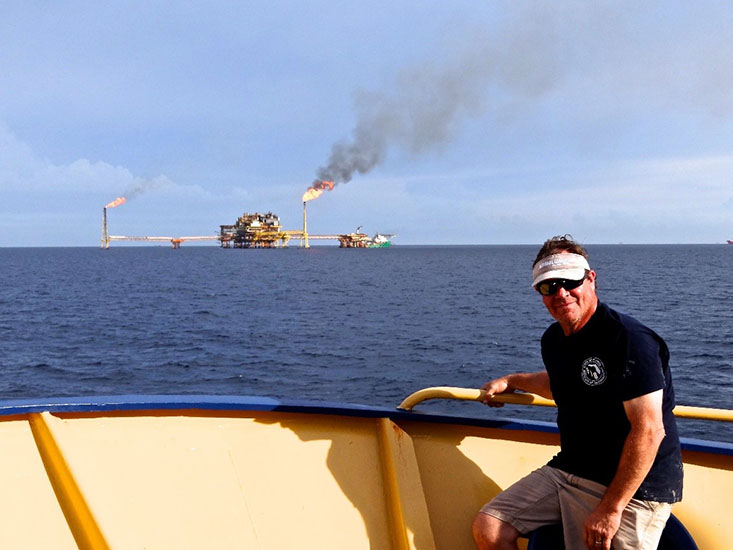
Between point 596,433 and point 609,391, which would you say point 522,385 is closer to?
point 596,433

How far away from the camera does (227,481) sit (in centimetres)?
321

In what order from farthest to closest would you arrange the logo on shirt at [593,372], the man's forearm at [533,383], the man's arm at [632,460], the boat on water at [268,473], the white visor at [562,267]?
1. the man's forearm at [533,383]
2. the boat on water at [268,473]
3. the white visor at [562,267]
4. the logo on shirt at [593,372]
5. the man's arm at [632,460]

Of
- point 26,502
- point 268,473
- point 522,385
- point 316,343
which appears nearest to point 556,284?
point 522,385

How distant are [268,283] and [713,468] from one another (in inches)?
2331

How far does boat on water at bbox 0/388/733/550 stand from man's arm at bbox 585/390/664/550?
1.31 feet

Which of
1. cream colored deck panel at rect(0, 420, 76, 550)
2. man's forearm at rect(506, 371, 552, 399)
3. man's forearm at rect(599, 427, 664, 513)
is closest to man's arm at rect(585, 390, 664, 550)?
man's forearm at rect(599, 427, 664, 513)

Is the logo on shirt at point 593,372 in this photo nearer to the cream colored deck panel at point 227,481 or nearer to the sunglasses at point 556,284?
the sunglasses at point 556,284

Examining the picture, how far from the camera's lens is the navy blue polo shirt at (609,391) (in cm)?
243

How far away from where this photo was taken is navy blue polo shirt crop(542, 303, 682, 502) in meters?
2.43

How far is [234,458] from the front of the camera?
3.29 m

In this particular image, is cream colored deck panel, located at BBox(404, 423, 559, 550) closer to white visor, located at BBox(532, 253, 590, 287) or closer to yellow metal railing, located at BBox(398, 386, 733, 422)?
yellow metal railing, located at BBox(398, 386, 733, 422)

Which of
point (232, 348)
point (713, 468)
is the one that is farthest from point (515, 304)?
point (713, 468)

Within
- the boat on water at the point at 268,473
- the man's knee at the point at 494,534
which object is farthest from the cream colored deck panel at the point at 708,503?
the man's knee at the point at 494,534

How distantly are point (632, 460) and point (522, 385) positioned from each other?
0.95 m
